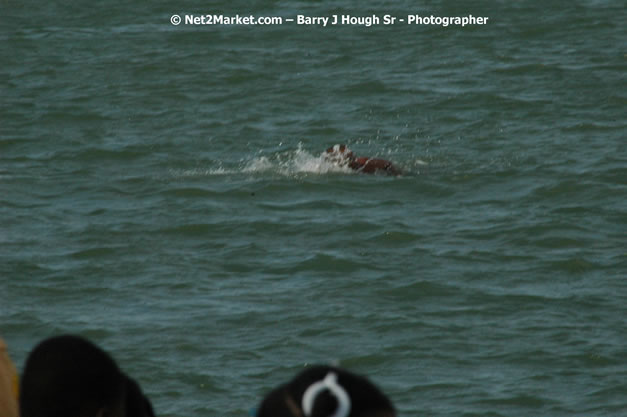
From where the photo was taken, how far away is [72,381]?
2.91 m

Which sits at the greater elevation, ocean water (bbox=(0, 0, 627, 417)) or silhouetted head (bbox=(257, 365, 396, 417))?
silhouetted head (bbox=(257, 365, 396, 417))

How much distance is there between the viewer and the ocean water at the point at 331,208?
9789 mm

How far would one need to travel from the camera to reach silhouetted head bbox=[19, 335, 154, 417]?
290 centimetres

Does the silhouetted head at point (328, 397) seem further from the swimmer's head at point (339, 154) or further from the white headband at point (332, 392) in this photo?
the swimmer's head at point (339, 154)

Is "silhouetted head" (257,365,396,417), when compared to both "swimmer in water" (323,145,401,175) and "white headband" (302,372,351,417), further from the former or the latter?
"swimmer in water" (323,145,401,175)

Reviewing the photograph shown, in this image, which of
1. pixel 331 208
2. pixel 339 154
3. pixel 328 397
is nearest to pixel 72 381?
pixel 328 397

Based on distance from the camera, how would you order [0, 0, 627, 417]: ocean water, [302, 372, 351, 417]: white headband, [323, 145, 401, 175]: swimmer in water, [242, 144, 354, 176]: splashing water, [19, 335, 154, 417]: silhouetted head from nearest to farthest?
[302, 372, 351, 417]: white headband < [19, 335, 154, 417]: silhouetted head < [0, 0, 627, 417]: ocean water < [323, 145, 401, 175]: swimmer in water < [242, 144, 354, 176]: splashing water

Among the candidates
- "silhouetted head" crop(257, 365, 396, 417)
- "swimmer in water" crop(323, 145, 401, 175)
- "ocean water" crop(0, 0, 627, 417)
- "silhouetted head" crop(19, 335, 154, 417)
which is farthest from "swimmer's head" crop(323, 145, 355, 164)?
"silhouetted head" crop(257, 365, 396, 417)

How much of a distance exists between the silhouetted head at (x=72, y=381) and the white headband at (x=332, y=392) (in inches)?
23.6

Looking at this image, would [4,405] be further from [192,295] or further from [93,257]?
[93,257]

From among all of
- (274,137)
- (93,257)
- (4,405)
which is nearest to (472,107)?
(274,137)

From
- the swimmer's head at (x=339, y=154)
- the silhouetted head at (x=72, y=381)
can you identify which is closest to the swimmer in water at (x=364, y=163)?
the swimmer's head at (x=339, y=154)

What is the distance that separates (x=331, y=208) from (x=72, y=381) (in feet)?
36.5

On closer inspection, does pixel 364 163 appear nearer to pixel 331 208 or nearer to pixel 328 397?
pixel 331 208
